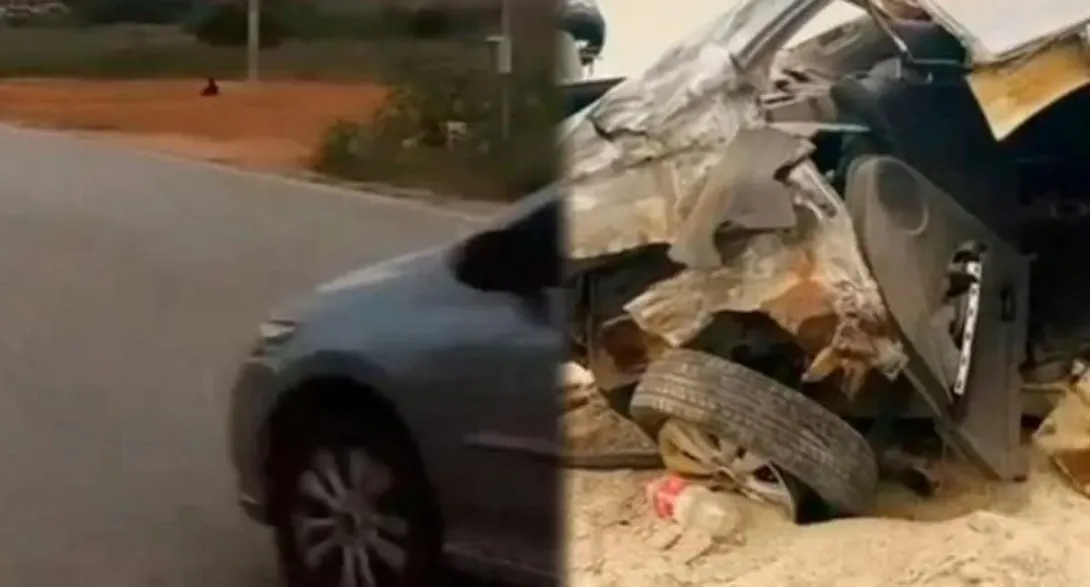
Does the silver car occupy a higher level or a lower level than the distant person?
lower

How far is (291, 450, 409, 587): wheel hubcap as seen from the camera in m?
0.81

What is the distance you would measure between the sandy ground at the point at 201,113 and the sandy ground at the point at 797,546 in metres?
0.25

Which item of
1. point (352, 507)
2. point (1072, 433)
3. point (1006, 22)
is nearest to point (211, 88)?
point (352, 507)

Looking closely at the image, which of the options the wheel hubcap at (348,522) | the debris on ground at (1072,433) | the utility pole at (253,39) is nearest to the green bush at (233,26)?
the utility pole at (253,39)

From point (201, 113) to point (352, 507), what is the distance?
24cm

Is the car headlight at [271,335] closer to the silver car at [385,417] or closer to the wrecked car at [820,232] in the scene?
the silver car at [385,417]

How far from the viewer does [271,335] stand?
0.81 m

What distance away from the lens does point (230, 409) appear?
805mm

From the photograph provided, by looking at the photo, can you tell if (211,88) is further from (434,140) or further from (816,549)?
(816,549)

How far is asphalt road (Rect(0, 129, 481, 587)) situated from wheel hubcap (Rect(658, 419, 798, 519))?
26 cm

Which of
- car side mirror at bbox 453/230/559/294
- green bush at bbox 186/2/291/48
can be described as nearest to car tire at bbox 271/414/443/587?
car side mirror at bbox 453/230/559/294

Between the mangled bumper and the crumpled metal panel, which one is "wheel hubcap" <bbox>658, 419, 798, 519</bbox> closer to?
the mangled bumper

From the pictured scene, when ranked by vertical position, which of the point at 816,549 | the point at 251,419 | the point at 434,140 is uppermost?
the point at 434,140

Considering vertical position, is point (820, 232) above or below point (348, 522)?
above
